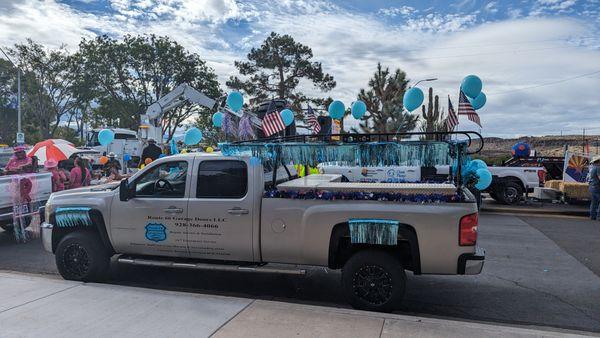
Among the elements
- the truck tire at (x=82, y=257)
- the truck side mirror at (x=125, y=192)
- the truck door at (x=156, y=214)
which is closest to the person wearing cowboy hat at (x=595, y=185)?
the truck door at (x=156, y=214)

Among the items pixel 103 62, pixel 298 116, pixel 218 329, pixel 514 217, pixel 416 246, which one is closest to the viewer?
pixel 218 329

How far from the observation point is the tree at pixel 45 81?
105ft

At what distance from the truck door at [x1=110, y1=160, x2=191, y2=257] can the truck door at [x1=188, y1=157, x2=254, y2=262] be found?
147 mm

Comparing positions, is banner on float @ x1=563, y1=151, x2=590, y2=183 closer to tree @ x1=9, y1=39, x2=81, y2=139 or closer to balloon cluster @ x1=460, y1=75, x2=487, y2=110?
balloon cluster @ x1=460, y1=75, x2=487, y2=110

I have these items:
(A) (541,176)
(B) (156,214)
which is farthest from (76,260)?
(A) (541,176)

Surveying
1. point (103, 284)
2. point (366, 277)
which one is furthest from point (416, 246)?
point (103, 284)

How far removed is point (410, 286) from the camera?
5.88 metres

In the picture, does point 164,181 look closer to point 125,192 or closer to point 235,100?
point 125,192

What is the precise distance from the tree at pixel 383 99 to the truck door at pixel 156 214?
20.6m

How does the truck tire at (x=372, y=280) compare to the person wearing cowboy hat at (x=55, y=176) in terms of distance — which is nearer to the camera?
the truck tire at (x=372, y=280)

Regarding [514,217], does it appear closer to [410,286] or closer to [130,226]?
[410,286]

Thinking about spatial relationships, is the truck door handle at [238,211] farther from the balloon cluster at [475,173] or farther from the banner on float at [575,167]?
the banner on float at [575,167]

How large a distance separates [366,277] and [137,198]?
9.91 feet

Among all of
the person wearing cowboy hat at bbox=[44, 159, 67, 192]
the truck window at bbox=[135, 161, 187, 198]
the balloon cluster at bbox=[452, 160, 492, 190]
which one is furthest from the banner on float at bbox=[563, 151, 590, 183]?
the person wearing cowboy hat at bbox=[44, 159, 67, 192]
